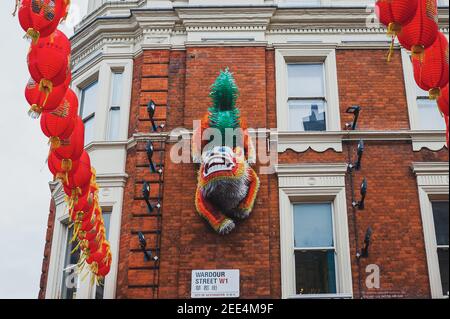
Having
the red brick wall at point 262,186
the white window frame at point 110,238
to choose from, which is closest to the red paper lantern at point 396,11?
the red brick wall at point 262,186

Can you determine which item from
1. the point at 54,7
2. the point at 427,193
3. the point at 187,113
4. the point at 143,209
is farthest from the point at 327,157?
the point at 54,7

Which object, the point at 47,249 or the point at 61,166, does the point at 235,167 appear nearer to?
the point at 61,166

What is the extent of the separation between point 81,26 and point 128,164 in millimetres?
3887

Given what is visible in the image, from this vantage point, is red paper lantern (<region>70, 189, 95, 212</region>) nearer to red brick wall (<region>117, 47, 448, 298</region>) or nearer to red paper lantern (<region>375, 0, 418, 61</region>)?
red brick wall (<region>117, 47, 448, 298</region>)

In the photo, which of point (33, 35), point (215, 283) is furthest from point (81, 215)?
point (33, 35)

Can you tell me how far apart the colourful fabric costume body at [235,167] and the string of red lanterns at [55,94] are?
2.10m

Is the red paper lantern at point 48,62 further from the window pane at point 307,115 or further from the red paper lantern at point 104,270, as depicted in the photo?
the window pane at point 307,115

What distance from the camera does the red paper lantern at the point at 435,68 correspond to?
7.14 m

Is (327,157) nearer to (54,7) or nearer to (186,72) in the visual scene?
(186,72)

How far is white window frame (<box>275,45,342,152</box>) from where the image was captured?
11.1 m

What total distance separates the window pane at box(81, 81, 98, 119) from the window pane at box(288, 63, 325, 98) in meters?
3.90

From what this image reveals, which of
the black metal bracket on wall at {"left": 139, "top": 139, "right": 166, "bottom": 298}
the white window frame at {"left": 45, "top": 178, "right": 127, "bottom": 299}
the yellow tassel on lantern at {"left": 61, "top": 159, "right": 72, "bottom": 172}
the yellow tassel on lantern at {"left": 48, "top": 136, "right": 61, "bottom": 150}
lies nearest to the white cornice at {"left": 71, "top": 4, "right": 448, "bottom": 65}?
the black metal bracket on wall at {"left": 139, "top": 139, "right": 166, "bottom": 298}

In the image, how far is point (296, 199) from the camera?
10.8m

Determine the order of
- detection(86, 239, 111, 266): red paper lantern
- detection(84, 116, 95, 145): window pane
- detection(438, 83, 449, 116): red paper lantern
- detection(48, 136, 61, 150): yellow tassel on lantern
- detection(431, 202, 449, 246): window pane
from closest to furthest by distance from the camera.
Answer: detection(438, 83, 449, 116): red paper lantern → detection(48, 136, 61, 150): yellow tassel on lantern → detection(86, 239, 111, 266): red paper lantern → detection(431, 202, 449, 246): window pane → detection(84, 116, 95, 145): window pane
